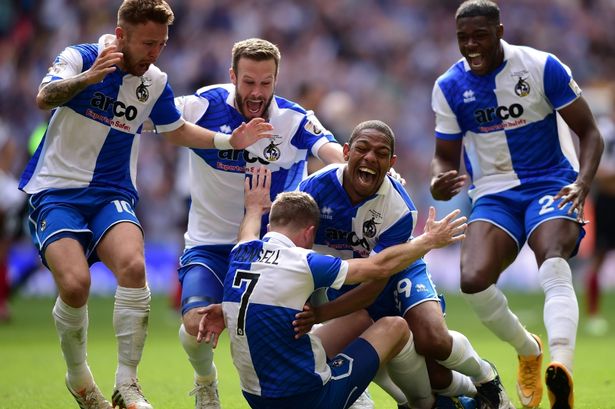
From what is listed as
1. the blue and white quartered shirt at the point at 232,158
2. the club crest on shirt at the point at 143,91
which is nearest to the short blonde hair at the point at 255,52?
the blue and white quartered shirt at the point at 232,158

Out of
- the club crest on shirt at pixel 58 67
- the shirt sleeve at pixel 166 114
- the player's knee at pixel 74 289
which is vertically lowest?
the player's knee at pixel 74 289

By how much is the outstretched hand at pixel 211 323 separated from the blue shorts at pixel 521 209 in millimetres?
2379

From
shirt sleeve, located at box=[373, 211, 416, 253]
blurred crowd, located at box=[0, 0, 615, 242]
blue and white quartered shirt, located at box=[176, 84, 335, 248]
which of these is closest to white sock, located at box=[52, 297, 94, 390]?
blue and white quartered shirt, located at box=[176, 84, 335, 248]

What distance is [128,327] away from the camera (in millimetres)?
6770

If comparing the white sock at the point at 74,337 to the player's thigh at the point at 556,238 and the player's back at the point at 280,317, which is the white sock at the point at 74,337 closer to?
the player's back at the point at 280,317

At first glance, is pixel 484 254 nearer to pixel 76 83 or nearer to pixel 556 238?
pixel 556 238

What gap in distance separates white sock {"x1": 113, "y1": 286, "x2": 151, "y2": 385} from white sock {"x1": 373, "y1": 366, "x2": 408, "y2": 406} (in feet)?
5.18

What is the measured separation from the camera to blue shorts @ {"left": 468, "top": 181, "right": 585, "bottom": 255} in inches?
301

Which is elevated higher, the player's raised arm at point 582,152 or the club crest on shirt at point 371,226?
the player's raised arm at point 582,152

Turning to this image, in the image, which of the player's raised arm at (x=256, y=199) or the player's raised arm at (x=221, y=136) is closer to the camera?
the player's raised arm at (x=256, y=199)

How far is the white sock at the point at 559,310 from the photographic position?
6863mm

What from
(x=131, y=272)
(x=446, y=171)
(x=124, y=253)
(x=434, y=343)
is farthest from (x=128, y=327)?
(x=446, y=171)

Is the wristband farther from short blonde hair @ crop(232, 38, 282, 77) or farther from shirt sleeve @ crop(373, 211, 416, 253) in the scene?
shirt sleeve @ crop(373, 211, 416, 253)

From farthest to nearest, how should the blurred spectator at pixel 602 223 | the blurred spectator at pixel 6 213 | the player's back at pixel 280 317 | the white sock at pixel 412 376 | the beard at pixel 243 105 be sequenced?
the blurred spectator at pixel 6 213
the blurred spectator at pixel 602 223
the beard at pixel 243 105
the white sock at pixel 412 376
the player's back at pixel 280 317
